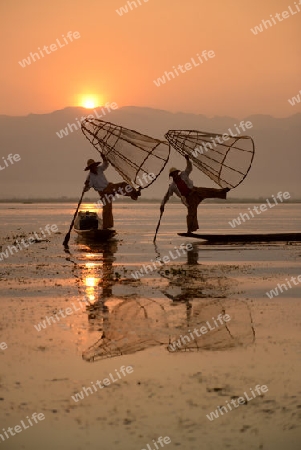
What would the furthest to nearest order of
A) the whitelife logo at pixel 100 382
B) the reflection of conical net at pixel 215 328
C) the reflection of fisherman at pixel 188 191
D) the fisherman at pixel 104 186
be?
1. the fisherman at pixel 104 186
2. the reflection of fisherman at pixel 188 191
3. the reflection of conical net at pixel 215 328
4. the whitelife logo at pixel 100 382

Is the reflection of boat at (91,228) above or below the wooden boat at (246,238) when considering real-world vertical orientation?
above

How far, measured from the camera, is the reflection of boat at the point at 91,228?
30031mm

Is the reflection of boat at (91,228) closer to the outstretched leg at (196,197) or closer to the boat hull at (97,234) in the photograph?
the boat hull at (97,234)

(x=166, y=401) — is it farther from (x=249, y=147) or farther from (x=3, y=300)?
(x=249, y=147)

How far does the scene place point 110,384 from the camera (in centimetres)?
918

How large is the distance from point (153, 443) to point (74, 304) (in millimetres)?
8059

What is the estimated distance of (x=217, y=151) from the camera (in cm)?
3028

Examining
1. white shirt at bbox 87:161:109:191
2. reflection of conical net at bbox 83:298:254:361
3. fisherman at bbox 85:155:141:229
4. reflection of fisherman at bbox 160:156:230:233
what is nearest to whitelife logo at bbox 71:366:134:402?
reflection of conical net at bbox 83:298:254:361

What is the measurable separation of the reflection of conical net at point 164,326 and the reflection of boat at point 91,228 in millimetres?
14358

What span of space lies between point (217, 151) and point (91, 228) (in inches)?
217

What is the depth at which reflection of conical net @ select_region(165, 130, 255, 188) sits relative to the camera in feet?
96.9

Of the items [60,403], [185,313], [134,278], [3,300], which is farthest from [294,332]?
[134,278]

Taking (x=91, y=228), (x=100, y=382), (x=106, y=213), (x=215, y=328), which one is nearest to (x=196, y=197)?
(x=106, y=213)

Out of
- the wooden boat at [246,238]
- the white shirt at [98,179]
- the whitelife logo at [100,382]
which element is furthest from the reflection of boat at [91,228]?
the whitelife logo at [100,382]
